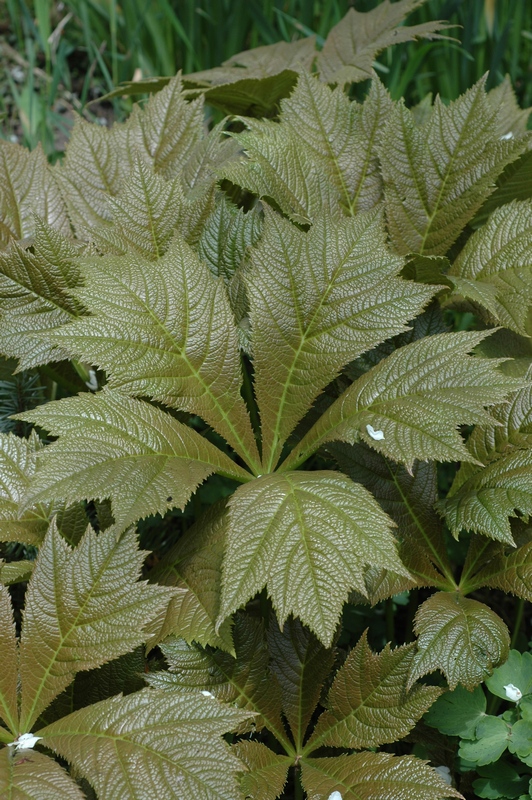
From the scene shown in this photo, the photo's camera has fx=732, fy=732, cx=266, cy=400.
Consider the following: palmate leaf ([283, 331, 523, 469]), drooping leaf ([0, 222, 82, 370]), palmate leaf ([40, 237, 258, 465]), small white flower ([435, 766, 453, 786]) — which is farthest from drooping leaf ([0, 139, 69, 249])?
small white flower ([435, 766, 453, 786])

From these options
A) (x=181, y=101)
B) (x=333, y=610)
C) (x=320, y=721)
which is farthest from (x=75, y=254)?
(x=320, y=721)

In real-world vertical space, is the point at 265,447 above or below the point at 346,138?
below

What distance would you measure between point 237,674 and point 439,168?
41.8 inches

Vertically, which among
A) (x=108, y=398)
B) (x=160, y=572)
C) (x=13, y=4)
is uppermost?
(x=13, y=4)

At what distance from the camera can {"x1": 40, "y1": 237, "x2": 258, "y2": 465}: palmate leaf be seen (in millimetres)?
1195

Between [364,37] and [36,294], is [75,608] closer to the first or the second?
[36,294]

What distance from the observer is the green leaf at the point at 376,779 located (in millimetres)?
1093

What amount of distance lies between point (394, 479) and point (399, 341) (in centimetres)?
28

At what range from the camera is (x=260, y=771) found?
3.89 ft

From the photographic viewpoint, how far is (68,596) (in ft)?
3.71

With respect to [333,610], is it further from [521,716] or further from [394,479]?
[521,716]

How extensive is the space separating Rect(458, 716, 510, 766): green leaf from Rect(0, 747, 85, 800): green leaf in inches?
25.7

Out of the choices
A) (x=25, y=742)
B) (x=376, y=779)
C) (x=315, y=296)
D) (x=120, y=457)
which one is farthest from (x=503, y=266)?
(x=25, y=742)

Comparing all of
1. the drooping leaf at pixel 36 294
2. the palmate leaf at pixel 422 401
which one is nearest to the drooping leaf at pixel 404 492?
the palmate leaf at pixel 422 401
